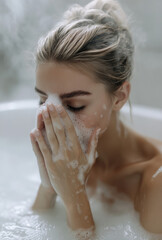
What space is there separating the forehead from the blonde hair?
0.02 metres

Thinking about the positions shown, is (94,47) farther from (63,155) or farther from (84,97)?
(63,155)

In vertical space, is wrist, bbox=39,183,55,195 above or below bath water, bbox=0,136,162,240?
above

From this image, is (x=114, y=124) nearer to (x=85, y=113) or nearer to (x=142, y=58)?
(x=85, y=113)

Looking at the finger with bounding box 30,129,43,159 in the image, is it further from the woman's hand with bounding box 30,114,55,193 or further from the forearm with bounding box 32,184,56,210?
the forearm with bounding box 32,184,56,210

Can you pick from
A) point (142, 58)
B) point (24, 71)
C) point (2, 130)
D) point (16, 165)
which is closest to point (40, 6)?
point (24, 71)

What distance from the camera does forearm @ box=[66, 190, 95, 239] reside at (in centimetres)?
100

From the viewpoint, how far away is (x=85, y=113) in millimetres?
948

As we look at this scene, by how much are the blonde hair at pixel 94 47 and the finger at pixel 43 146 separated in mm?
218

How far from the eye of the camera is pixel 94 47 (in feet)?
3.04

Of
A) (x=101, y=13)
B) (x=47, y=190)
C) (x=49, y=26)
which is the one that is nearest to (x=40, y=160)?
(x=47, y=190)

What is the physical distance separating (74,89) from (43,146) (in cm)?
20

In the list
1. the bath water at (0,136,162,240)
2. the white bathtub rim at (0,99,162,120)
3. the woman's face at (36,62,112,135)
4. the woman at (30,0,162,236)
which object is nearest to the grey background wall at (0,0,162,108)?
the white bathtub rim at (0,99,162,120)

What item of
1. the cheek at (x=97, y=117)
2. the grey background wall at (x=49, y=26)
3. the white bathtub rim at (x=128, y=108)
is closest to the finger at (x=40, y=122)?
the cheek at (x=97, y=117)

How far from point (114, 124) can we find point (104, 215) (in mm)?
352
